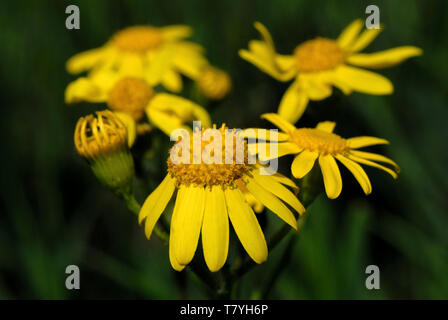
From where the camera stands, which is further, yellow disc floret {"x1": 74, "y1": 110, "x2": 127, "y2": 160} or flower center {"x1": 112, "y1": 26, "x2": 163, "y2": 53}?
flower center {"x1": 112, "y1": 26, "x2": 163, "y2": 53}

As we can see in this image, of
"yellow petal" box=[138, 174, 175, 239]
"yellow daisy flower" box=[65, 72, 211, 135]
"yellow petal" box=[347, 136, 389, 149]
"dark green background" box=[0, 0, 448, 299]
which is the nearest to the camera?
"yellow petal" box=[138, 174, 175, 239]

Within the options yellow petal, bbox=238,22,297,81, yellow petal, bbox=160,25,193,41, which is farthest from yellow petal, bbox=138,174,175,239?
yellow petal, bbox=160,25,193,41

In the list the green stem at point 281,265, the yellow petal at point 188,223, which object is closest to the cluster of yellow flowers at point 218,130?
the yellow petal at point 188,223

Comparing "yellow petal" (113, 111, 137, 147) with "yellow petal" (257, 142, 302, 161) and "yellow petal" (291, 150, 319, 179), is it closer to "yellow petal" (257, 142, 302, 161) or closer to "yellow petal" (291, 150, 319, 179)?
"yellow petal" (257, 142, 302, 161)

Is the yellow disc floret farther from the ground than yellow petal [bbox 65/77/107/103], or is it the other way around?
yellow petal [bbox 65/77/107/103]

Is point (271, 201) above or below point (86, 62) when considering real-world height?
below

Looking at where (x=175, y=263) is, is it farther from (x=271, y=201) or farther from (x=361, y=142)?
(x=361, y=142)

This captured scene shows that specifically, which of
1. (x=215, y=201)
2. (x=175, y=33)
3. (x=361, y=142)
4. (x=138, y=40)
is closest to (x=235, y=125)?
(x=175, y=33)
